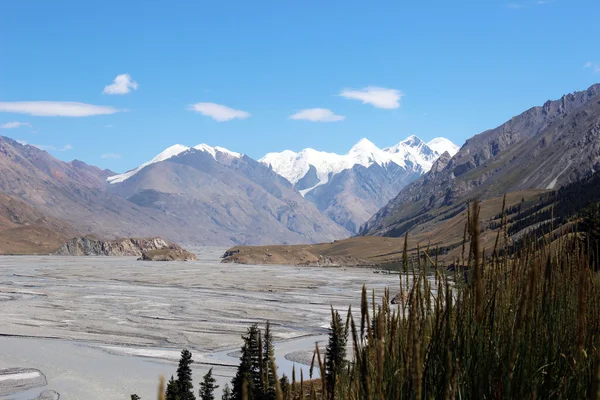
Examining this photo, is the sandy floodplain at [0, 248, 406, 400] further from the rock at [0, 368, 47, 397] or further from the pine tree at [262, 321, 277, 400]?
the pine tree at [262, 321, 277, 400]

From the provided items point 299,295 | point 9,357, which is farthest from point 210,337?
point 299,295

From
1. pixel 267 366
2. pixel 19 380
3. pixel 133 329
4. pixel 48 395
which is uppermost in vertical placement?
pixel 267 366

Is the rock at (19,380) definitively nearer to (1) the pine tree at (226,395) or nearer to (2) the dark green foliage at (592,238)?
(1) the pine tree at (226,395)

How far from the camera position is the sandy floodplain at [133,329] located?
35.4 meters

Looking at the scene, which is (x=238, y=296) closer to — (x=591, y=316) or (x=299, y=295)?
(x=299, y=295)

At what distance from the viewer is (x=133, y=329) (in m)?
51.5

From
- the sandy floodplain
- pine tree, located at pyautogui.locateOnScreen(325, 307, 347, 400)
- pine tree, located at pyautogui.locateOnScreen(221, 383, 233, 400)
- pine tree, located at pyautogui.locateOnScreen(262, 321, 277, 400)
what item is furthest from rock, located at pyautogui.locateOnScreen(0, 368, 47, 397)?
pine tree, located at pyautogui.locateOnScreen(262, 321, 277, 400)

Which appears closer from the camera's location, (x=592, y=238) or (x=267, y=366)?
(x=267, y=366)

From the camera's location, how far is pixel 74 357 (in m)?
39.8

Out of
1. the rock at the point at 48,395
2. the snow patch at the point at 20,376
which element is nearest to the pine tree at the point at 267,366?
the rock at the point at 48,395

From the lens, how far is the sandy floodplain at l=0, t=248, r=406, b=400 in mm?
35406

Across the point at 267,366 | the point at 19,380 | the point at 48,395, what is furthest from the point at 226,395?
the point at 267,366

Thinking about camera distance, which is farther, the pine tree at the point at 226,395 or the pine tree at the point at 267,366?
the pine tree at the point at 226,395

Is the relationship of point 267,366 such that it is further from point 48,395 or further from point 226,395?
point 48,395
